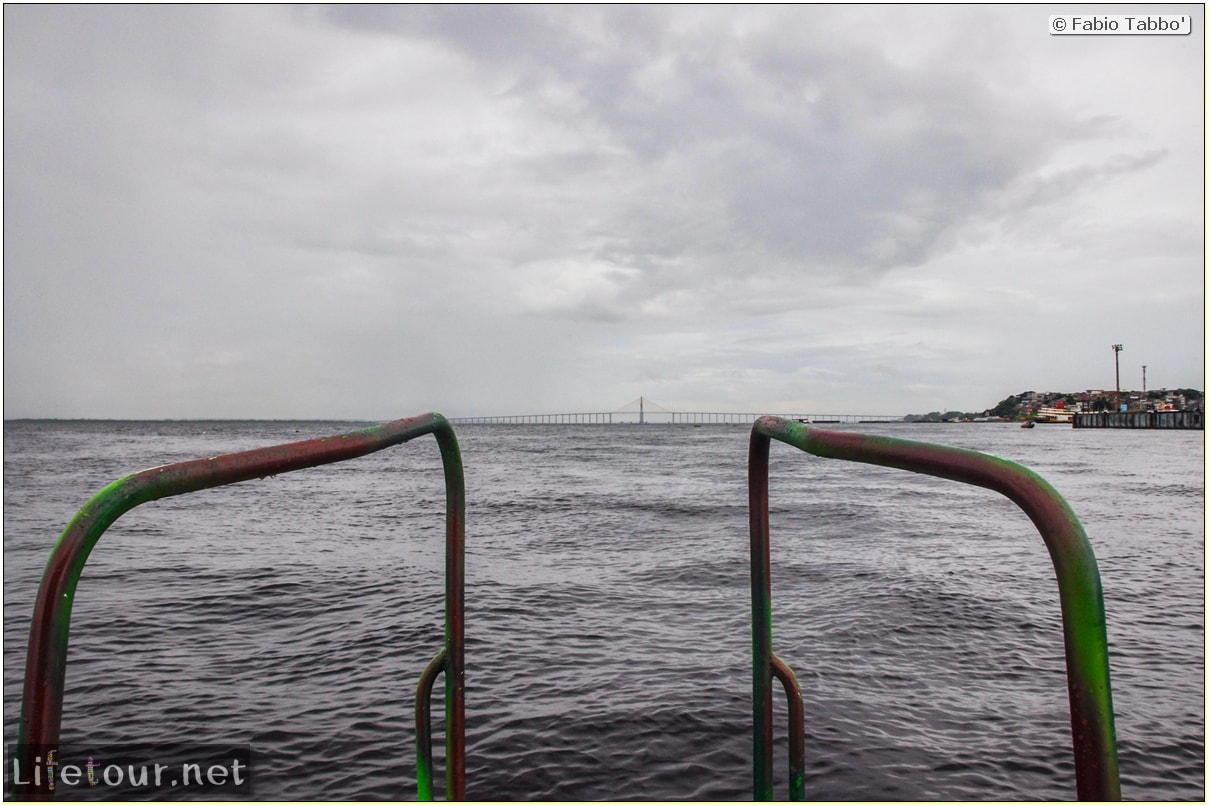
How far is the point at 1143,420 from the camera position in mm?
94562

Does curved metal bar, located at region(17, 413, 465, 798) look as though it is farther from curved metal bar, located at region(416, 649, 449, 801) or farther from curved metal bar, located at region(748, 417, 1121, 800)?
curved metal bar, located at region(748, 417, 1121, 800)

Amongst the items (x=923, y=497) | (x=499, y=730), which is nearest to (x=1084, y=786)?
(x=499, y=730)

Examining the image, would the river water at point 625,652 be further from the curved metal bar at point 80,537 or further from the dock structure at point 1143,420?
the dock structure at point 1143,420

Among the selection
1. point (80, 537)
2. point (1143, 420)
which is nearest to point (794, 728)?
point (80, 537)

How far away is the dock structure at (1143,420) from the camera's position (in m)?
84.4

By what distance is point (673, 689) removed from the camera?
21.4ft

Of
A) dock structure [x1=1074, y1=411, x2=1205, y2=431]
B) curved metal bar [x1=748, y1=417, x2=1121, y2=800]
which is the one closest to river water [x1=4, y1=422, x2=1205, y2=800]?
curved metal bar [x1=748, y1=417, x2=1121, y2=800]

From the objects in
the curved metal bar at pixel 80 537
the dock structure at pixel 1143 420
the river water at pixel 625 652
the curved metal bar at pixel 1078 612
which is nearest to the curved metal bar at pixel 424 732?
the curved metal bar at pixel 80 537

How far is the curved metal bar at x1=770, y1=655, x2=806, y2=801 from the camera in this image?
2.23 meters

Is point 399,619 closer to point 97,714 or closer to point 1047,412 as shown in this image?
point 97,714

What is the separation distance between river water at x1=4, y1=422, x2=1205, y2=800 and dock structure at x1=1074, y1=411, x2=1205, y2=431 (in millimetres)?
82403

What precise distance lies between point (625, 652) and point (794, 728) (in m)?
5.53

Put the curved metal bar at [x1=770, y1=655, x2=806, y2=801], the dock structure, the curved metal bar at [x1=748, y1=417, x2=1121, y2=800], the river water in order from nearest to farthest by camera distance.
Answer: the curved metal bar at [x1=748, y1=417, x2=1121, y2=800], the curved metal bar at [x1=770, y1=655, x2=806, y2=801], the river water, the dock structure

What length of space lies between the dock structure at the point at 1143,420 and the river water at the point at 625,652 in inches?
3244
